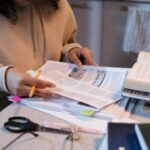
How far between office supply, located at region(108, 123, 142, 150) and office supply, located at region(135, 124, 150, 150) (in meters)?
0.02

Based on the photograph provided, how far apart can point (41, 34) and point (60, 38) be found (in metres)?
0.10

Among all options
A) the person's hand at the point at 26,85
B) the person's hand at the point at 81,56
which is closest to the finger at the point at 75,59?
the person's hand at the point at 81,56

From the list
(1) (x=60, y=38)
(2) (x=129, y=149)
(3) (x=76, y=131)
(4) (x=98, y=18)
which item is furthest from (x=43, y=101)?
(4) (x=98, y=18)

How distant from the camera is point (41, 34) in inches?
50.2

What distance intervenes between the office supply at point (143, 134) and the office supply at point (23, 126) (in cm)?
18

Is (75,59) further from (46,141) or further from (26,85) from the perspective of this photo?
(46,141)

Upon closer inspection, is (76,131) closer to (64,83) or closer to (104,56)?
(64,83)

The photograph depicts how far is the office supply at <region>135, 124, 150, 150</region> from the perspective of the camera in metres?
0.63

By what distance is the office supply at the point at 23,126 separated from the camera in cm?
79

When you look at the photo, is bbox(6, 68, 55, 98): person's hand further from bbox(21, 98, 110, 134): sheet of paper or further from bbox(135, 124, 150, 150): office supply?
bbox(135, 124, 150, 150): office supply

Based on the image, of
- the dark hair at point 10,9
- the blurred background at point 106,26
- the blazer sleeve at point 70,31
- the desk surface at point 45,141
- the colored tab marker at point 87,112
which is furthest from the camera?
the blurred background at point 106,26

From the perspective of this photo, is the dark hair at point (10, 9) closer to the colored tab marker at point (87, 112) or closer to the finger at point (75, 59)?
the finger at point (75, 59)

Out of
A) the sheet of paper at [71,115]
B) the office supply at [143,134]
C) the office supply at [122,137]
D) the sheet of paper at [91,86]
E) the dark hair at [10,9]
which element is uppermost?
the dark hair at [10,9]

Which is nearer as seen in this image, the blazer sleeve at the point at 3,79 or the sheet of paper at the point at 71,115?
the sheet of paper at the point at 71,115
